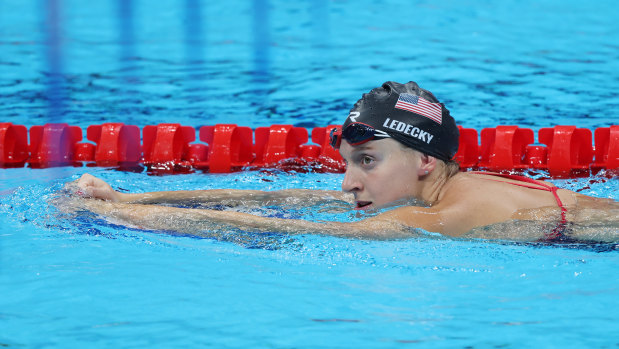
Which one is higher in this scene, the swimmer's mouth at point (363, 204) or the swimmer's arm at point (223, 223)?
the swimmer's mouth at point (363, 204)

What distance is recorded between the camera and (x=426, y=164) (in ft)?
11.0

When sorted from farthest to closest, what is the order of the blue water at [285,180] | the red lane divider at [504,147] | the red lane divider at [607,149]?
1. the red lane divider at [504,147]
2. the red lane divider at [607,149]
3. the blue water at [285,180]

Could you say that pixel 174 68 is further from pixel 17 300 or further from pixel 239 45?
pixel 17 300

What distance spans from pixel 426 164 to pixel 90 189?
57.5 inches

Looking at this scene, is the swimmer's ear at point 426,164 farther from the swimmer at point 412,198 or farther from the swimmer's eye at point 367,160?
the swimmer's eye at point 367,160

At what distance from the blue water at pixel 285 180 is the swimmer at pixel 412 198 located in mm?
95

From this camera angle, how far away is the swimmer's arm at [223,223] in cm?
305

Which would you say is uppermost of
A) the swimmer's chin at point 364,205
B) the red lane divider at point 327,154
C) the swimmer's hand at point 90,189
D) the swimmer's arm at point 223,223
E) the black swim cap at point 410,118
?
the black swim cap at point 410,118

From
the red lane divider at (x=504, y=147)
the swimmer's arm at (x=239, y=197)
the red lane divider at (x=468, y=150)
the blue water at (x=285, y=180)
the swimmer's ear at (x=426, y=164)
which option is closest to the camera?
the blue water at (x=285, y=180)

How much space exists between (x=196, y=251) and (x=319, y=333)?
899 millimetres

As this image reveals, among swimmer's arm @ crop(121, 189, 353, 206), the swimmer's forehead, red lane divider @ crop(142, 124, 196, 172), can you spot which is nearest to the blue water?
swimmer's arm @ crop(121, 189, 353, 206)

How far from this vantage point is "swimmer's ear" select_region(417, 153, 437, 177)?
334cm

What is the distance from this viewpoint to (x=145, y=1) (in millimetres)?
11430

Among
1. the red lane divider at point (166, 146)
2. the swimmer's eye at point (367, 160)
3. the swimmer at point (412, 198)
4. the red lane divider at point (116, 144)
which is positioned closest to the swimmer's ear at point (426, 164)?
the swimmer at point (412, 198)
